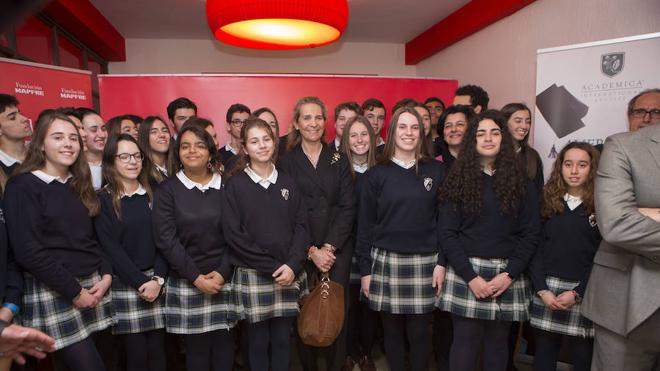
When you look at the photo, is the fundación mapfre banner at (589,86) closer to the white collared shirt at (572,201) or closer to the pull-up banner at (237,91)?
the white collared shirt at (572,201)

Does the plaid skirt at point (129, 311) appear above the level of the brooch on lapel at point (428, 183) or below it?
below

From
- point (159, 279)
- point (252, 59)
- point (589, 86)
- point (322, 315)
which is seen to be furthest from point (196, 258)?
point (252, 59)

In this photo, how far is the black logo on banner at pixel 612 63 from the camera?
2742 mm

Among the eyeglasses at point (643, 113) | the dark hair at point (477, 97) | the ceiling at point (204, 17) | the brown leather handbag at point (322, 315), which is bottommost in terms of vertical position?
the brown leather handbag at point (322, 315)

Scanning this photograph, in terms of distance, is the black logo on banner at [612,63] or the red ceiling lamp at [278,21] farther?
the black logo on banner at [612,63]

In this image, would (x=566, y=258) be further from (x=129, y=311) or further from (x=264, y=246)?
(x=129, y=311)

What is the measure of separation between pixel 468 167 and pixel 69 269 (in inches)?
78.2

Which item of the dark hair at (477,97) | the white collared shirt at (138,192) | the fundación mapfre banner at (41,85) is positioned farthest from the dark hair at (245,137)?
the fundación mapfre banner at (41,85)

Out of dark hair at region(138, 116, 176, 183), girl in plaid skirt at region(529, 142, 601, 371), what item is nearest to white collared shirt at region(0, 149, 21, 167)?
dark hair at region(138, 116, 176, 183)

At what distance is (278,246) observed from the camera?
2229mm

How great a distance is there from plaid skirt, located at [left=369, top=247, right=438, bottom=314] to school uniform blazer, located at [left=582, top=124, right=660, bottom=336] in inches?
34.0

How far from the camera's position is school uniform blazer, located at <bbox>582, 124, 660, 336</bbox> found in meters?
1.49

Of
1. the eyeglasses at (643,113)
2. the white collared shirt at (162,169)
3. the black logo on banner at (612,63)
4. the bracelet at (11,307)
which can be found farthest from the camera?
the black logo on banner at (612,63)

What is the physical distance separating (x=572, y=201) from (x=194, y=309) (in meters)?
2.01
